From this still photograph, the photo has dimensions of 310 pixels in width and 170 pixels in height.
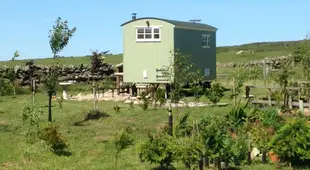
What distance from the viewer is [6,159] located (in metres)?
15.0

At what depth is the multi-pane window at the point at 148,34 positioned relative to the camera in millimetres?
32188

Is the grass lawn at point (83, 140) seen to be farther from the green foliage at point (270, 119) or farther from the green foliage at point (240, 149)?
the green foliage at point (270, 119)

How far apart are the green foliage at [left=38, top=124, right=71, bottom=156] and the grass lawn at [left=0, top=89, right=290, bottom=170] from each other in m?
0.19

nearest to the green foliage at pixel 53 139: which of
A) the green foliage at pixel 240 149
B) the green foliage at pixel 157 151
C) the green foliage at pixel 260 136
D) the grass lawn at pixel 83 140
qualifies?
the grass lawn at pixel 83 140

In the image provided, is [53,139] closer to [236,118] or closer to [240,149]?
[236,118]

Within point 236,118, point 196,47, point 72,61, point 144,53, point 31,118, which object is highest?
point 196,47

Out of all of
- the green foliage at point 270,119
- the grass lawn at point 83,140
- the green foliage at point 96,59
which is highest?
the green foliage at point 96,59

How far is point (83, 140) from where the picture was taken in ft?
56.9

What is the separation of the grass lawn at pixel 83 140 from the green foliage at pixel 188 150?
1.09 meters

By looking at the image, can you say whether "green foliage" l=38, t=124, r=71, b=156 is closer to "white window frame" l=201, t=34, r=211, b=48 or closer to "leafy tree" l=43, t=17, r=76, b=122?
"leafy tree" l=43, t=17, r=76, b=122

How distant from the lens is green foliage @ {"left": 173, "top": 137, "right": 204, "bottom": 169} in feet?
40.7

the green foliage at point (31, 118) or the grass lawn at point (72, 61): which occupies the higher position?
the grass lawn at point (72, 61)

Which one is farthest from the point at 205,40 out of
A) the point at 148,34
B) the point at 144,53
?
the point at 144,53

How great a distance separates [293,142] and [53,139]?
254 inches
